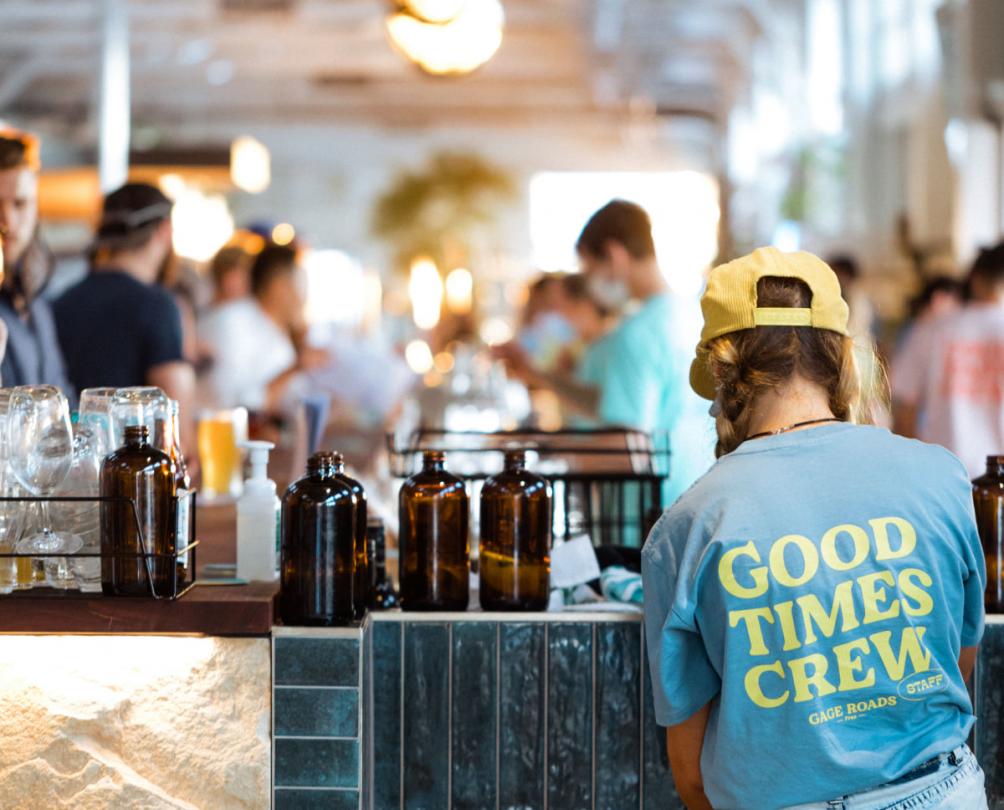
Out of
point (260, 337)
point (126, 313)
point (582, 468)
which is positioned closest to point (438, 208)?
point (260, 337)

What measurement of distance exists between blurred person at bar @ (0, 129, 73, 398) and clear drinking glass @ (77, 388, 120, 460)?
408mm

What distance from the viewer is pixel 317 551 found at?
1.74 metres

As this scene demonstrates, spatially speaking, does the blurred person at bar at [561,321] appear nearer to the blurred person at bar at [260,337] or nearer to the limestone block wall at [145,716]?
the blurred person at bar at [260,337]

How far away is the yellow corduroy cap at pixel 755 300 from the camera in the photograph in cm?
160

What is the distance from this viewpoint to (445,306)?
6875 millimetres

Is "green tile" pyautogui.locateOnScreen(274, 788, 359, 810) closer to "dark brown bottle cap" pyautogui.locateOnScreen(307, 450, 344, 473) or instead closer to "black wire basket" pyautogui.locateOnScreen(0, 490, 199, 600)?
"black wire basket" pyautogui.locateOnScreen(0, 490, 199, 600)

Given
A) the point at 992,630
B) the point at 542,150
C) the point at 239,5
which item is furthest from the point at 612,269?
the point at 542,150

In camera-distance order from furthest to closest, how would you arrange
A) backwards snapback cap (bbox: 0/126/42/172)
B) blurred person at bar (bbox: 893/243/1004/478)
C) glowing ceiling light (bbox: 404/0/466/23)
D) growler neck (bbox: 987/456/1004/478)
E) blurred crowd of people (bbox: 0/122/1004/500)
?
1. blurred person at bar (bbox: 893/243/1004/478)
2. glowing ceiling light (bbox: 404/0/466/23)
3. blurred crowd of people (bbox: 0/122/1004/500)
4. backwards snapback cap (bbox: 0/126/42/172)
5. growler neck (bbox: 987/456/1004/478)

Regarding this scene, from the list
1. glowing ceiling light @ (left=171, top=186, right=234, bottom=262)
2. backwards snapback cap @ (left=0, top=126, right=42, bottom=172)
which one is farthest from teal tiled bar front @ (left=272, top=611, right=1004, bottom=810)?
glowing ceiling light @ (left=171, top=186, right=234, bottom=262)

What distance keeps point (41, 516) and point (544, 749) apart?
0.71m

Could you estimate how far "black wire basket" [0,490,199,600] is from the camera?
66.3 inches

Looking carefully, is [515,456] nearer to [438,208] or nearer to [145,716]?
[145,716]

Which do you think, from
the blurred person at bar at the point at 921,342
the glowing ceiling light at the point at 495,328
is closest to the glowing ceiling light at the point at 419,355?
the glowing ceiling light at the point at 495,328

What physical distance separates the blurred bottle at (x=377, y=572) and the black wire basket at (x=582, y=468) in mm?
A: 133
